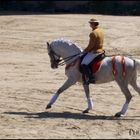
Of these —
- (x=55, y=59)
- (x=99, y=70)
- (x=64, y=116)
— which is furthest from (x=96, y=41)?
(x=64, y=116)

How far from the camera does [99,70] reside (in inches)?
639

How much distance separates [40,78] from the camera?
879 inches

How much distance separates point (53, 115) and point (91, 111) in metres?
1.07

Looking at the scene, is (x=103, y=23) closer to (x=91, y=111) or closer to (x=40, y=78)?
(x=40, y=78)

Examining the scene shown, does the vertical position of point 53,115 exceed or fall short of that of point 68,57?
it falls short

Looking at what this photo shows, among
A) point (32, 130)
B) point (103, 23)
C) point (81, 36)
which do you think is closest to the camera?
point (32, 130)

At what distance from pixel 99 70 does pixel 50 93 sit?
366 centimetres

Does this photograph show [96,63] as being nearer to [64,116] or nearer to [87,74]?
[87,74]

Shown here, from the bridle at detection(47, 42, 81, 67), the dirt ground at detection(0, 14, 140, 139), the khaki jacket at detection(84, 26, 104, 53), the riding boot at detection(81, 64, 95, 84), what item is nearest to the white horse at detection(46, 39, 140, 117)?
the bridle at detection(47, 42, 81, 67)

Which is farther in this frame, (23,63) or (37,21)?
(37,21)

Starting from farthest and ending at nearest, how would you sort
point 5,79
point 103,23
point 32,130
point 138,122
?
point 103,23
point 5,79
point 138,122
point 32,130

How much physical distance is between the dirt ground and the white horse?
62 centimetres

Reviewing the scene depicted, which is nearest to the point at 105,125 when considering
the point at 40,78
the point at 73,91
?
the point at 73,91

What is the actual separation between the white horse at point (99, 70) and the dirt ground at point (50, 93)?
619mm
